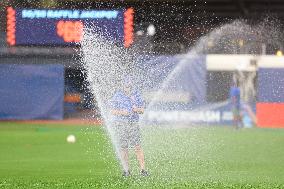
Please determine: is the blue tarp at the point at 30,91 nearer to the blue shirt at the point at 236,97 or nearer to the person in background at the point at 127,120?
the blue shirt at the point at 236,97

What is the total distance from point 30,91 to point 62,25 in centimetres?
298

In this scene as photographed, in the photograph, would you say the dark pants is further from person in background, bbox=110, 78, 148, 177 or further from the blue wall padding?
the blue wall padding

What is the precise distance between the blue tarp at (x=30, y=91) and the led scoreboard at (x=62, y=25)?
65.6 inches

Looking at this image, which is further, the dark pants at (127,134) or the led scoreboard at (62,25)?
the led scoreboard at (62,25)

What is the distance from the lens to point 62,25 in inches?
909

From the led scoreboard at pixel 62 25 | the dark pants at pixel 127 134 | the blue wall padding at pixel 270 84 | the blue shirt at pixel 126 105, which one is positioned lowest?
the blue wall padding at pixel 270 84

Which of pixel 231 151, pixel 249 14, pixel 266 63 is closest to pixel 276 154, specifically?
pixel 231 151

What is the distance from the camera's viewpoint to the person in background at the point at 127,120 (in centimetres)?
1215

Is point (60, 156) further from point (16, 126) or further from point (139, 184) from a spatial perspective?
point (16, 126)

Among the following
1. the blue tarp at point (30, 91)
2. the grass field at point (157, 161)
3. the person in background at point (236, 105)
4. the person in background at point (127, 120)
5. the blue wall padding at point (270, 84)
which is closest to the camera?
the grass field at point (157, 161)

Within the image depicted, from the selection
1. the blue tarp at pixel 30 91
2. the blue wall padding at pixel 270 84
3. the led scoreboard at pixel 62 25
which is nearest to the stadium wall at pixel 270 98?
the blue wall padding at pixel 270 84

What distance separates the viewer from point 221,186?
10.9 metres

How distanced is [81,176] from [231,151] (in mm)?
4828

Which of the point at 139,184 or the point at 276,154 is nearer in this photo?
the point at 139,184
